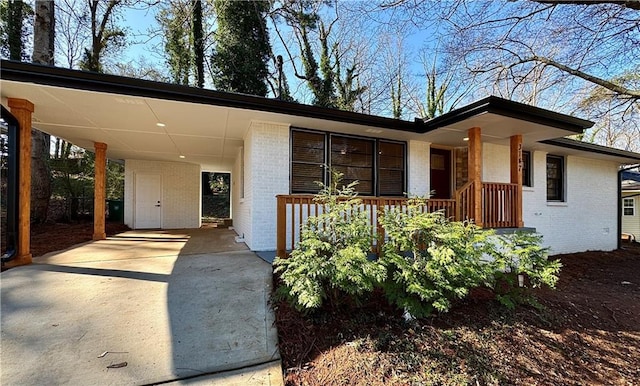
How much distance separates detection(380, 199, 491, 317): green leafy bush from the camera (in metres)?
2.98

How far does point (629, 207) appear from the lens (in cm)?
1218

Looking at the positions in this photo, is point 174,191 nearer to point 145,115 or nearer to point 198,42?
point 198,42

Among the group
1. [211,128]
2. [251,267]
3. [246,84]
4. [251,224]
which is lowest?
[251,267]

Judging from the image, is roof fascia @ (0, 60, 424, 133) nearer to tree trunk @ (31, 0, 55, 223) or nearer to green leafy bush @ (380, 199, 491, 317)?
green leafy bush @ (380, 199, 491, 317)

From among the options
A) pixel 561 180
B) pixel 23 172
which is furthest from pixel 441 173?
pixel 23 172

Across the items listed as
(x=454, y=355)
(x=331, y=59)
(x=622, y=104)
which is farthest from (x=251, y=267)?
(x=331, y=59)

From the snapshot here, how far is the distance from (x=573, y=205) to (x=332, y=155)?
7.77m

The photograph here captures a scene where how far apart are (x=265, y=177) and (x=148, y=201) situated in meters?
6.94

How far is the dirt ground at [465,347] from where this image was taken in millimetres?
2398

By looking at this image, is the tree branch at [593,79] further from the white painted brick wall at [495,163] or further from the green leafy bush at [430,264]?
the green leafy bush at [430,264]

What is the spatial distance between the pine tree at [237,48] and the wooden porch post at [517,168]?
9.23 meters

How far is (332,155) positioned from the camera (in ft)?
20.0

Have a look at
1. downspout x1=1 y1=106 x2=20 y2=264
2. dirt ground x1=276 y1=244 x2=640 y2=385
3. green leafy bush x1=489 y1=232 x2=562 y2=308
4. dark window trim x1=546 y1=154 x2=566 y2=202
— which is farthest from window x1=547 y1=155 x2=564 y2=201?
downspout x1=1 y1=106 x2=20 y2=264

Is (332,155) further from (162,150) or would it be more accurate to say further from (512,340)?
(162,150)
